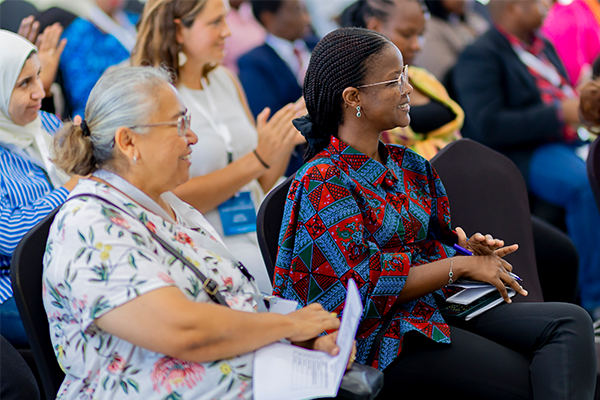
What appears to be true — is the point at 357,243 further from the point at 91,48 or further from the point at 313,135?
the point at 91,48

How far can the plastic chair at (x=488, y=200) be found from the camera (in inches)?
75.4

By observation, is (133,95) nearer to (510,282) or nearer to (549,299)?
(510,282)

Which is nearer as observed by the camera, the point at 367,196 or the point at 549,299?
the point at 367,196

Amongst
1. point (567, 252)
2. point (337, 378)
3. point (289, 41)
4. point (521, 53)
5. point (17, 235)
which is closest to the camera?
point (337, 378)

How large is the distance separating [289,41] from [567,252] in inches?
84.7

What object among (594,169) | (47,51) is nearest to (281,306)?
(594,169)

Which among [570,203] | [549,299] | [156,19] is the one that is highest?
[156,19]

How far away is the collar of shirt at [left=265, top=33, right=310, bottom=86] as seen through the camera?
131 inches

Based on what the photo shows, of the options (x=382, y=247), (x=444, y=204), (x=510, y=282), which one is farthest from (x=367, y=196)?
(x=510, y=282)

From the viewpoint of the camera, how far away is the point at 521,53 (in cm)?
333

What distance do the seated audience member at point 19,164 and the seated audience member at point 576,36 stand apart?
336 centimetres

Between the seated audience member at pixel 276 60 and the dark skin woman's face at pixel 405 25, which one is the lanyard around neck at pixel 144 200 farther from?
the seated audience member at pixel 276 60

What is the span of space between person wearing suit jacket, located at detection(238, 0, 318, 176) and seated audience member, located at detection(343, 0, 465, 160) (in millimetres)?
479

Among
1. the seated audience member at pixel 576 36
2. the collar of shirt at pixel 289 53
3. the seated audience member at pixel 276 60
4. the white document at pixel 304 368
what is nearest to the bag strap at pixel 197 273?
the white document at pixel 304 368
